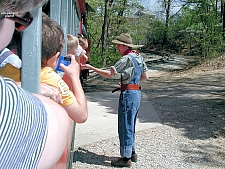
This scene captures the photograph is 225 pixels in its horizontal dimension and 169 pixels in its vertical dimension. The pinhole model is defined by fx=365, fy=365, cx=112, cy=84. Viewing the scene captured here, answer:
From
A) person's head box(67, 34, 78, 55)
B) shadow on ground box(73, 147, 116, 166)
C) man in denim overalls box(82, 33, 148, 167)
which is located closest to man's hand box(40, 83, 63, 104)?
person's head box(67, 34, 78, 55)

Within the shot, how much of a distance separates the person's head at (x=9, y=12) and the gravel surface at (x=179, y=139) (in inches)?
164

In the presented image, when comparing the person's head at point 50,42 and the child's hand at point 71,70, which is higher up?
the person's head at point 50,42

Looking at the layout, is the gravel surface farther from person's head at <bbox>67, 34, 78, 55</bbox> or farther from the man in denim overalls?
person's head at <bbox>67, 34, 78, 55</bbox>

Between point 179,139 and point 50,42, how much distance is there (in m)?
4.70

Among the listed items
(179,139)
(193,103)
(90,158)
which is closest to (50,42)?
(90,158)

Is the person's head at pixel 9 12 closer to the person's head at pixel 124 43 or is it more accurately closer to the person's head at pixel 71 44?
Answer: the person's head at pixel 71 44

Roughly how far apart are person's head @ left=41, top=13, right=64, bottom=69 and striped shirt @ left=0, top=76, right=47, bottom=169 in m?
1.05

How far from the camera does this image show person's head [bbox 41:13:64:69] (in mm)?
1937

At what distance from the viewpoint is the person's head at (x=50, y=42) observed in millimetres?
1937

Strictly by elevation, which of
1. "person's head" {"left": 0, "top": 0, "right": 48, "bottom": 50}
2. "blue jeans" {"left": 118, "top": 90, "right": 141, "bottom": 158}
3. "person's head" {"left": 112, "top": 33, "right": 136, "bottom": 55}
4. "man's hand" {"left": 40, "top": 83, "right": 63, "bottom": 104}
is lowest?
"blue jeans" {"left": 118, "top": 90, "right": 141, "bottom": 158}

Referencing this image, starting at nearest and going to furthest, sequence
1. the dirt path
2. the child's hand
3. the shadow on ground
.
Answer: the child's hand → the shadow on ground → the dirt path

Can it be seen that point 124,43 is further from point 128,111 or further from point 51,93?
point 51,93

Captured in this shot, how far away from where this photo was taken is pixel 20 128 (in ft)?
2.80

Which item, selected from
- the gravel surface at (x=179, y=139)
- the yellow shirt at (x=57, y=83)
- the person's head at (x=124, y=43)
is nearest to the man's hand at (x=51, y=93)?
the yellow shirt at (x=57, y=83)
